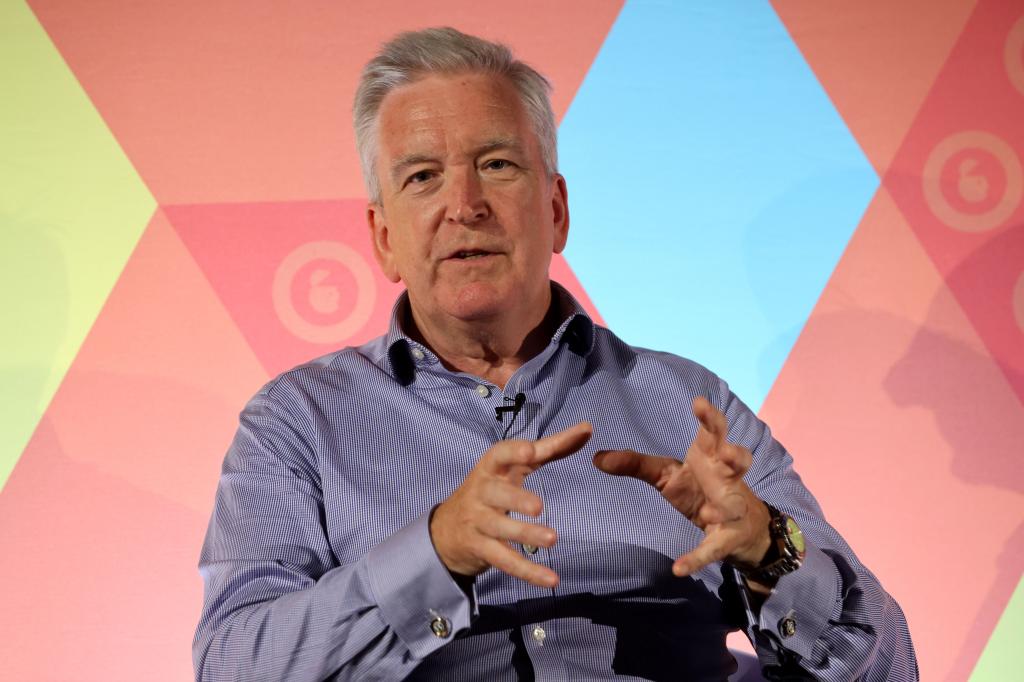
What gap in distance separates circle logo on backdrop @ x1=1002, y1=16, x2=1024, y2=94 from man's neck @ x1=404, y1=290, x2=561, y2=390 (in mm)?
1498

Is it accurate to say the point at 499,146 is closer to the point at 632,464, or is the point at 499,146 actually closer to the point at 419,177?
the point at 419,177

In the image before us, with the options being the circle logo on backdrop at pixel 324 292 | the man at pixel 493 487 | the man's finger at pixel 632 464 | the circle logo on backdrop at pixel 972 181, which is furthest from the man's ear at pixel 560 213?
the circle logo on backdrop at pixel 972 181

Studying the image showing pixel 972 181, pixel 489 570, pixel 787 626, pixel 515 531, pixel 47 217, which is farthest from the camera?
pixel 972 181

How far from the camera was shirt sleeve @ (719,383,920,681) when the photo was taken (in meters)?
1.34

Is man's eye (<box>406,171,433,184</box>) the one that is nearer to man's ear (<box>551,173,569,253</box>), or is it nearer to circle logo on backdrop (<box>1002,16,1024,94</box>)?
man's ear (<box>551,173,569,253</box>)

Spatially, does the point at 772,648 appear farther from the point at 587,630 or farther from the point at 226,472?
the point at 226,472

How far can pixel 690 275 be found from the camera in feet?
7.89

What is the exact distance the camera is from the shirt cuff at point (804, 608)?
133 centimetres

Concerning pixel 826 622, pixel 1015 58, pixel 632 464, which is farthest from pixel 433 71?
pixel 1015 58

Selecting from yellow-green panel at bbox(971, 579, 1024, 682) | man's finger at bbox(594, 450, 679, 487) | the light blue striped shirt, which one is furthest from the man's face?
yellow-green panel at bbox(971, 579, 1024, 682)

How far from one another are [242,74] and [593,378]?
1.13 m

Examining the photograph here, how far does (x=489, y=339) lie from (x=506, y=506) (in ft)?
2.09

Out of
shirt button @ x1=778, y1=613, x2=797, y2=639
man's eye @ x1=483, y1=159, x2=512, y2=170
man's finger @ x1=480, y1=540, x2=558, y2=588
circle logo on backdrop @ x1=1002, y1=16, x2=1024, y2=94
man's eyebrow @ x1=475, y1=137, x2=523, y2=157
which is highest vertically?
circle logo on backdrop @ x1=1002, y1=16, x2=1024, y2=94

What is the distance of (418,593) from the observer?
4.05 feet
